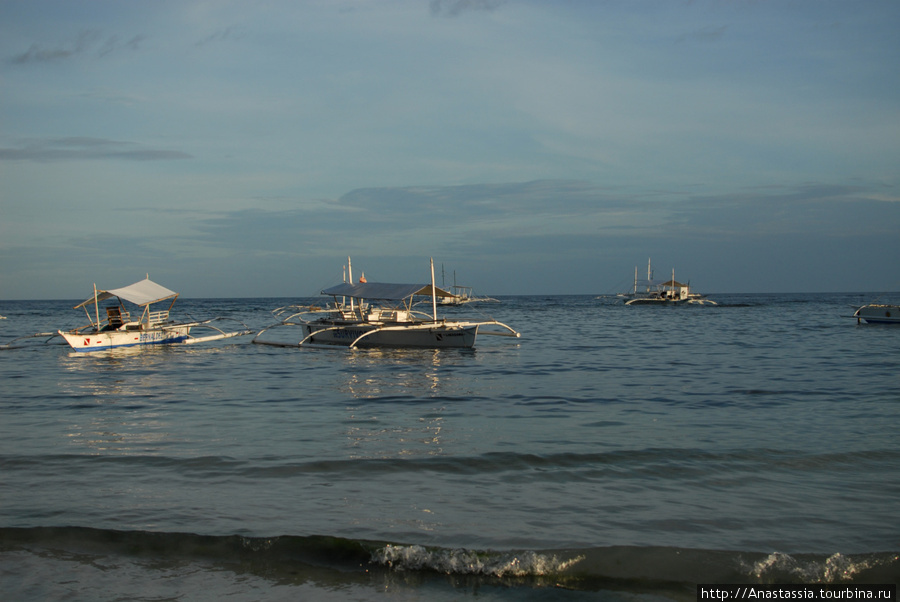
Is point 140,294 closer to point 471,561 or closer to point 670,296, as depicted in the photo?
point 471,561

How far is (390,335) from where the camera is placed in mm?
33062

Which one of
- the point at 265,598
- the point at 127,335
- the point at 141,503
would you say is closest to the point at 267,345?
the point at 127,335

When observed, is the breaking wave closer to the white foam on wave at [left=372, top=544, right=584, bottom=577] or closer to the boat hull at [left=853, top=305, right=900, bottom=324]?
the white foam on wave at [left=372, top=544, right=584, bottom=577]

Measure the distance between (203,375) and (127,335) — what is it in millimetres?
12886

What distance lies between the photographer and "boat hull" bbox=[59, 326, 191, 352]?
1272 inches

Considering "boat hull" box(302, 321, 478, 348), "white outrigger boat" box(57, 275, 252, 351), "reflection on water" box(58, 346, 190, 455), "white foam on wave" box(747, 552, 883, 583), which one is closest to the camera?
"white foam on wave" box(747, 552, 883, 583)

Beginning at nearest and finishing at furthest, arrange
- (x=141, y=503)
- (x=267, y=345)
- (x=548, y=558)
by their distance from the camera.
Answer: (x=548, y=558) → (x=141, y=503) → (x=267, y=345)

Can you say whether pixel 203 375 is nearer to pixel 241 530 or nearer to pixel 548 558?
pixel 241 530

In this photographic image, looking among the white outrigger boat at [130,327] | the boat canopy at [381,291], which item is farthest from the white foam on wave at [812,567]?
the white outrigger boat at [130,327]

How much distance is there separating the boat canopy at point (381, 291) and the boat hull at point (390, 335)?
1469 mm

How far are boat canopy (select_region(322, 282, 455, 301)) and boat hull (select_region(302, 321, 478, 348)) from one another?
1.47 m

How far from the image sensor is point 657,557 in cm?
670

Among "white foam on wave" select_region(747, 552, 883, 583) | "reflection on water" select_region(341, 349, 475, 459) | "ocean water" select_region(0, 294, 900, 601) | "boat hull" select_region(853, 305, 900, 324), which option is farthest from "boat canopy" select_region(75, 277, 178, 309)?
"boat hull" select_region(853, 305, 900, 324)

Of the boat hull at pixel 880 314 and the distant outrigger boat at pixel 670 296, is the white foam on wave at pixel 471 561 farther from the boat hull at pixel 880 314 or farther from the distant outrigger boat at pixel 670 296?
the distant outrigger boat at pixel 670 296
